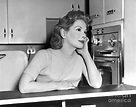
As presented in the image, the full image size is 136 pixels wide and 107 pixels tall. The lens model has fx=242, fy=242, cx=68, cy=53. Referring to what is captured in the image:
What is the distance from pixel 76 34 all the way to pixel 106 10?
976mm

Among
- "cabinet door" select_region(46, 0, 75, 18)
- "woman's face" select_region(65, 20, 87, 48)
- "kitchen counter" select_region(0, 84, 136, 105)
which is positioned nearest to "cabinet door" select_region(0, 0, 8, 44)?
"cabinet door" select_region(46, 0, 75, 18)

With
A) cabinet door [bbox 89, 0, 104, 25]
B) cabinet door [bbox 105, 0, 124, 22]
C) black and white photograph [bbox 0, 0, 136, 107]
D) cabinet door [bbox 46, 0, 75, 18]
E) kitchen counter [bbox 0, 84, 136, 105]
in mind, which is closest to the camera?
Result: kitchen counter [bbox 0, 84, 136, 105]

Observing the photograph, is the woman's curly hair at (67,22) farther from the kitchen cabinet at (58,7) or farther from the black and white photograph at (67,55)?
the kitchen cabinet at (58,7)

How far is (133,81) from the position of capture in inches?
87.4

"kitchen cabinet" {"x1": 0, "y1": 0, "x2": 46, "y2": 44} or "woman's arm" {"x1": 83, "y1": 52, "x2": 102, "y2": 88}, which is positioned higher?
"kitchen cabinet" {"x1": 0, "y1": 0, "x2": 46, "y2": 44}

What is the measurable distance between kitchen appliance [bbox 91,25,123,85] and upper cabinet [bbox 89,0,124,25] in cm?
10

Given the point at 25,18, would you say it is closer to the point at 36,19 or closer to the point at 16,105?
the point at 36,19

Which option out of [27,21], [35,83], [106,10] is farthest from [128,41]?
[27,21]

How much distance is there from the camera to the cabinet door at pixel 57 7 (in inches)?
130

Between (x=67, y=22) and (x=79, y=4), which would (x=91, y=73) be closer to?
(x=67, y=22)

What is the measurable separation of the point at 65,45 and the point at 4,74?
0.82m

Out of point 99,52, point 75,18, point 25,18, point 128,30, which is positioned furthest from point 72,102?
point 25,18

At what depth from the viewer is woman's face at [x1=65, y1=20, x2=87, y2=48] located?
1818 millimetres

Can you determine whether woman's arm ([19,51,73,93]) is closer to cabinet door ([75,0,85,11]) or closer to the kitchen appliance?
the kitchen appliance
